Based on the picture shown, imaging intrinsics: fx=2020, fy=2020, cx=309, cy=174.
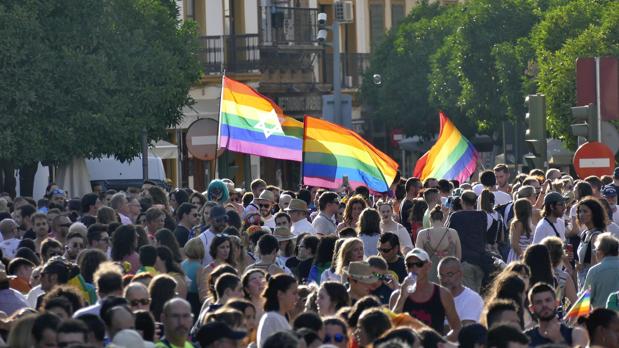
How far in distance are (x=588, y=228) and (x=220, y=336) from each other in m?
6.80

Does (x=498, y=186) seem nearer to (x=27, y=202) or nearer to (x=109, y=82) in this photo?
(x=27, y=202)

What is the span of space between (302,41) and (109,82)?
2441 centimetres

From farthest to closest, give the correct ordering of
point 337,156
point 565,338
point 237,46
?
point 237,46 < point 337,156 < point 565,338

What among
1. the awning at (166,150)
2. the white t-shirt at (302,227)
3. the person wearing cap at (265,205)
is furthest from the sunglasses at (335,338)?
the awning at (166,150)

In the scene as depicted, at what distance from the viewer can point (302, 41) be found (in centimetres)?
5856

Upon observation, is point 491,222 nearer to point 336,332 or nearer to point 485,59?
point 336,332

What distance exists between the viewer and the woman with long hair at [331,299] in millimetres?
12898

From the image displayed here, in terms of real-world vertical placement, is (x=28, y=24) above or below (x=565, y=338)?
above

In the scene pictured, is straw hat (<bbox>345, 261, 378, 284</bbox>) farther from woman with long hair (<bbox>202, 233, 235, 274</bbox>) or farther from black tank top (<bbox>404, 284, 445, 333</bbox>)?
woman with long hair (<bbox>202, 233, 235, 274</bbox>)

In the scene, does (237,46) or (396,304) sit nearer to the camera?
(396,304)

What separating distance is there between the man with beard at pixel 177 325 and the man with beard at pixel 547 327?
2.04m

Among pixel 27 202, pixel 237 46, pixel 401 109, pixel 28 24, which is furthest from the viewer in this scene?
pixel 401 109

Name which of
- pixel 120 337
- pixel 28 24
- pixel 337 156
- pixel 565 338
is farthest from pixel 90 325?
pixel 28 24

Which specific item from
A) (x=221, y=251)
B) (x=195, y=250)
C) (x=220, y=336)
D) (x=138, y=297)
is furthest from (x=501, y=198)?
(x=220, y=336)
